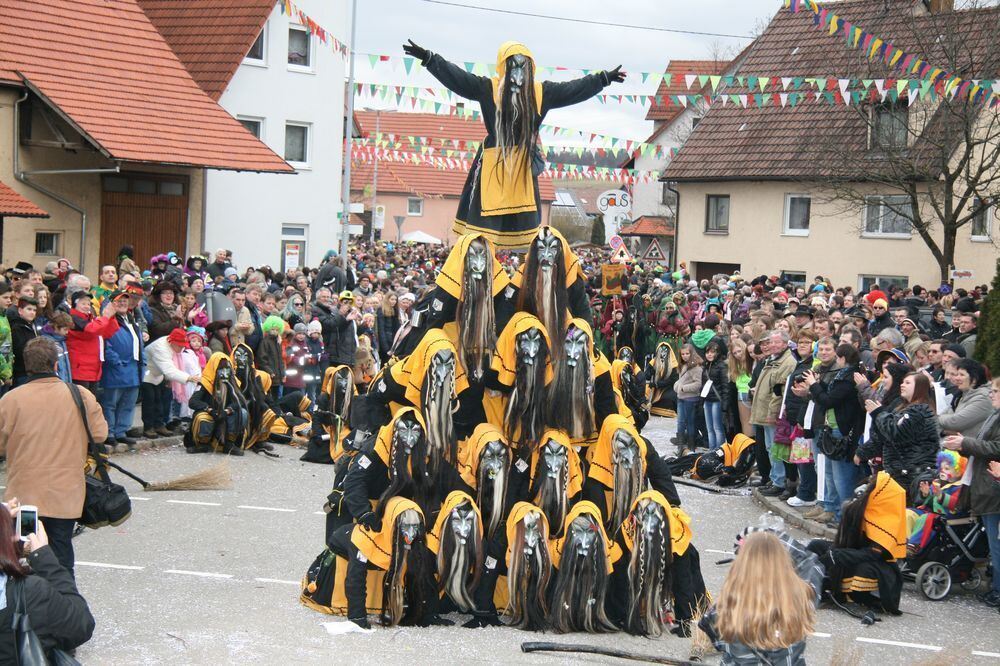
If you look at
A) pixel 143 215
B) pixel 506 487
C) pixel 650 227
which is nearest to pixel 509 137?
pixel 506 487

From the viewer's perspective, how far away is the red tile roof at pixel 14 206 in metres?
20.3

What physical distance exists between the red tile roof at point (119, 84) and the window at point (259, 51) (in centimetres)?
397

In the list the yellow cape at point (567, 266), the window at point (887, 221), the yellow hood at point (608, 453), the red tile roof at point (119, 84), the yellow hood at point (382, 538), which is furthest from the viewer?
the window at point (887, 221)

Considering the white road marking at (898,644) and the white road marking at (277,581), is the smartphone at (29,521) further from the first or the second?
the white road marking at (898,644)

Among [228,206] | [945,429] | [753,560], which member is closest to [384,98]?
[228,206]

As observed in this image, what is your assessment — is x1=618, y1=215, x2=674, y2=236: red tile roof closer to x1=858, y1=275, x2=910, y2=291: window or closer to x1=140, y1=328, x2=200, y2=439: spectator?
x1=858, y1=275, x2=910, y2=291: window

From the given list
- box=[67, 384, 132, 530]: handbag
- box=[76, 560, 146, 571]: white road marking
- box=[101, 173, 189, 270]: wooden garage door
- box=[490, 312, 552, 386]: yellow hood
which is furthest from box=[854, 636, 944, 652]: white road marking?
box=[101, 173, 189, 270]: wooden garage door

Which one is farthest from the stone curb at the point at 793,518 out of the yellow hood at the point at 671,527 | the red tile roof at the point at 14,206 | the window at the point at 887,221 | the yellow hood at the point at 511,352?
the window at the point at 887,221

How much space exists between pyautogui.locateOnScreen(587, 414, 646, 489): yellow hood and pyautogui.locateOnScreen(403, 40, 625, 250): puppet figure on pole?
5.56 feet

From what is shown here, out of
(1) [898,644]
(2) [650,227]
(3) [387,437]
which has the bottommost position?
(1) [898,644]

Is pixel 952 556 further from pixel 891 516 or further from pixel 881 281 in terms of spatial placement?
pixel 881 281

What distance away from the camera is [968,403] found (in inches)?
405

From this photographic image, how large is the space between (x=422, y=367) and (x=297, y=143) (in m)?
25.3

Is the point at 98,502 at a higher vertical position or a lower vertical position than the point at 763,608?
lower
